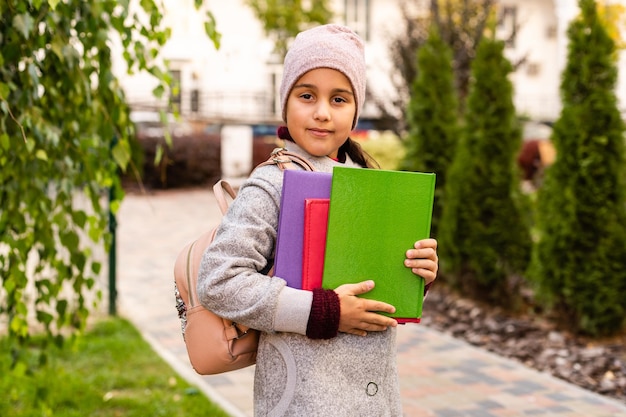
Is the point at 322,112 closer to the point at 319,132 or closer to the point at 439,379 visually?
the point at 319,132

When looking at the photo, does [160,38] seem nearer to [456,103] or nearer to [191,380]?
[191,380]

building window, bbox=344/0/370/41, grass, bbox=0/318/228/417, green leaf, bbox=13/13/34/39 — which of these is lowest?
grass, bbox=0/318/228/417

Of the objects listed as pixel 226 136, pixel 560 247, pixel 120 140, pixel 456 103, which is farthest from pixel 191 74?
pixel 120 140

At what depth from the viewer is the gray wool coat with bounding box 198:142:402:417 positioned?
179 cm

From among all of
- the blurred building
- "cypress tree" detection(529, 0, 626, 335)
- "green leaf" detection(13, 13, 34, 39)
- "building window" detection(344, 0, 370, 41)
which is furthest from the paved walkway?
"building window" detection(344, 0, 370, 41)

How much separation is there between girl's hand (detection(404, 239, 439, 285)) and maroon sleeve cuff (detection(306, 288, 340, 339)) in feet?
0.63

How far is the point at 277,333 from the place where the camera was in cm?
189

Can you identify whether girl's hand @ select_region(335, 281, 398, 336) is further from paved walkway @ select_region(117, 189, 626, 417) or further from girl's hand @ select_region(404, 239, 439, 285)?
paved walkway @ select_region(117, 189, 626, 417)

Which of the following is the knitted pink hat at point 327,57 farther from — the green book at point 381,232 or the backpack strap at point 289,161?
the green book at point 381,232

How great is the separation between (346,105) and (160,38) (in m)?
1.43

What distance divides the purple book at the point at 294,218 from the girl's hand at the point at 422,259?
0.78 feet

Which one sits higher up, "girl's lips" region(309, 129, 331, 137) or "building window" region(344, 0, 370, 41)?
"building window" region(344, 0, 370, 41)

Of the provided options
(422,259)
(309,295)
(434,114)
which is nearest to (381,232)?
(422,259)

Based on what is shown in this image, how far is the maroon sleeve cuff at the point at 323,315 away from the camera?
1.79m
